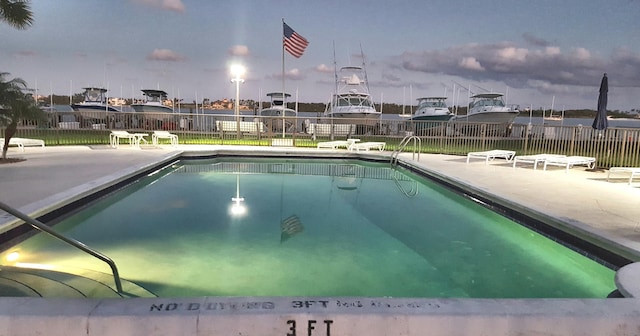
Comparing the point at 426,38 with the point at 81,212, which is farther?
the point at 426,38

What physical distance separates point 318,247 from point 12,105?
8.82 meters

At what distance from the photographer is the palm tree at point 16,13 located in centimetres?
869

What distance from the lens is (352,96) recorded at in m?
29.6

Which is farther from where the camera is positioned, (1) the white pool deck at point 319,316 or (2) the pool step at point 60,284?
(2) the pool step at point 60,284

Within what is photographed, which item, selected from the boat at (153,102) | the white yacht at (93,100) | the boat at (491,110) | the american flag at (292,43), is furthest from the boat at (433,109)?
the white yacht at (93,100)

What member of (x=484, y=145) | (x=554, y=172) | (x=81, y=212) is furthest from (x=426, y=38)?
(x=81, y=212)

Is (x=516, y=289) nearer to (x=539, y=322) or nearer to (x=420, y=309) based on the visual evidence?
(x=539, y=322)

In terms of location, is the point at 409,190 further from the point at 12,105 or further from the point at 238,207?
the point at 12,105

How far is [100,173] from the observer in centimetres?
776

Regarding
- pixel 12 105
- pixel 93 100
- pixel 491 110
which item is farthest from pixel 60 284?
pixel 93 100

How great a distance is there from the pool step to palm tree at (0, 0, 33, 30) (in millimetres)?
8152

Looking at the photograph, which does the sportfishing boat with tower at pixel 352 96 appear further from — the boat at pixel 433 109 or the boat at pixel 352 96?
the boat at pixel 433 109

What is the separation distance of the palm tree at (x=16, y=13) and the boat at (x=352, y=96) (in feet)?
64.7

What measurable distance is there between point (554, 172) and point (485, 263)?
21.4ft
